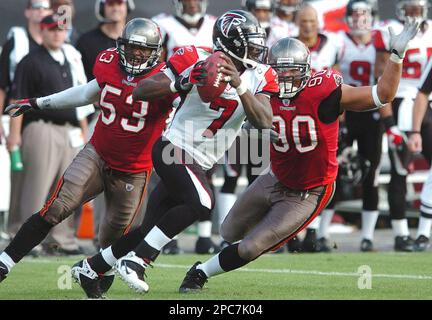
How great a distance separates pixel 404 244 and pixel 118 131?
3.41 meters

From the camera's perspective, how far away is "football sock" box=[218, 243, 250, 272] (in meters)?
6.26

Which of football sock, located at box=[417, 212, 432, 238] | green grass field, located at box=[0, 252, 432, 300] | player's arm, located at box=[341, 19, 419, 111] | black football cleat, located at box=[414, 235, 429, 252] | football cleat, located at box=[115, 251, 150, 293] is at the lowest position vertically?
black football cleat, located at box=[414, 235, 429, 252]

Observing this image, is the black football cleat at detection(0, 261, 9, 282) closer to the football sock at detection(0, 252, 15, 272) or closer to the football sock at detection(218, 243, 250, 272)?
the football sock at detection(0, 252, 15, 272)

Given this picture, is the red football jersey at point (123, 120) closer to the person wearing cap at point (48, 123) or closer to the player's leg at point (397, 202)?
the person wearing cap at point (48, 123)

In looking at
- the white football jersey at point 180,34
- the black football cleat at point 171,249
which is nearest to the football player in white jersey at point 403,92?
the white football jersey at point 180,34

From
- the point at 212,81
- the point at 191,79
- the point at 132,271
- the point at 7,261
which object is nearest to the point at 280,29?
the point at 191,79

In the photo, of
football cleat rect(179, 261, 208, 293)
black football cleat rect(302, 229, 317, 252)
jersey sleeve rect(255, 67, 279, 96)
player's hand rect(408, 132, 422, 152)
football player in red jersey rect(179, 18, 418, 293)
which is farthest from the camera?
black football cleat rect(302, 229, 317, 252)

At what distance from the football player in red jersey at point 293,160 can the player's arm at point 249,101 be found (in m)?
0.56

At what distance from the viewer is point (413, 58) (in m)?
9.48

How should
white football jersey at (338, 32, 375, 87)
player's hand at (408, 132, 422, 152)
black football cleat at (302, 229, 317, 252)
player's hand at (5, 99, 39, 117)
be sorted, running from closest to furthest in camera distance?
player's hand at (5, 99, 39, 117) < player's hand at (408, 132, 422, 152) < black football cleat at (302, 229, 317, 252) < white football jersey at (338, 32, 375, 87)

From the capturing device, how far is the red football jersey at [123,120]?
21.8ft

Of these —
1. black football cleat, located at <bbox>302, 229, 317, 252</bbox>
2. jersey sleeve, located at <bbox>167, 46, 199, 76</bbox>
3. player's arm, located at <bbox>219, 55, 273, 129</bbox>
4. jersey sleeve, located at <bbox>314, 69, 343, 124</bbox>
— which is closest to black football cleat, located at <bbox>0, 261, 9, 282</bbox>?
jersey sleeve, located at <bbox>167, 46, 199, 76</bbox>

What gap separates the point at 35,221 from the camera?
6391mm

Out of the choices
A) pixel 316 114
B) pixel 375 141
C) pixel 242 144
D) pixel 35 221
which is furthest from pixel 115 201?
pixel 375 141
